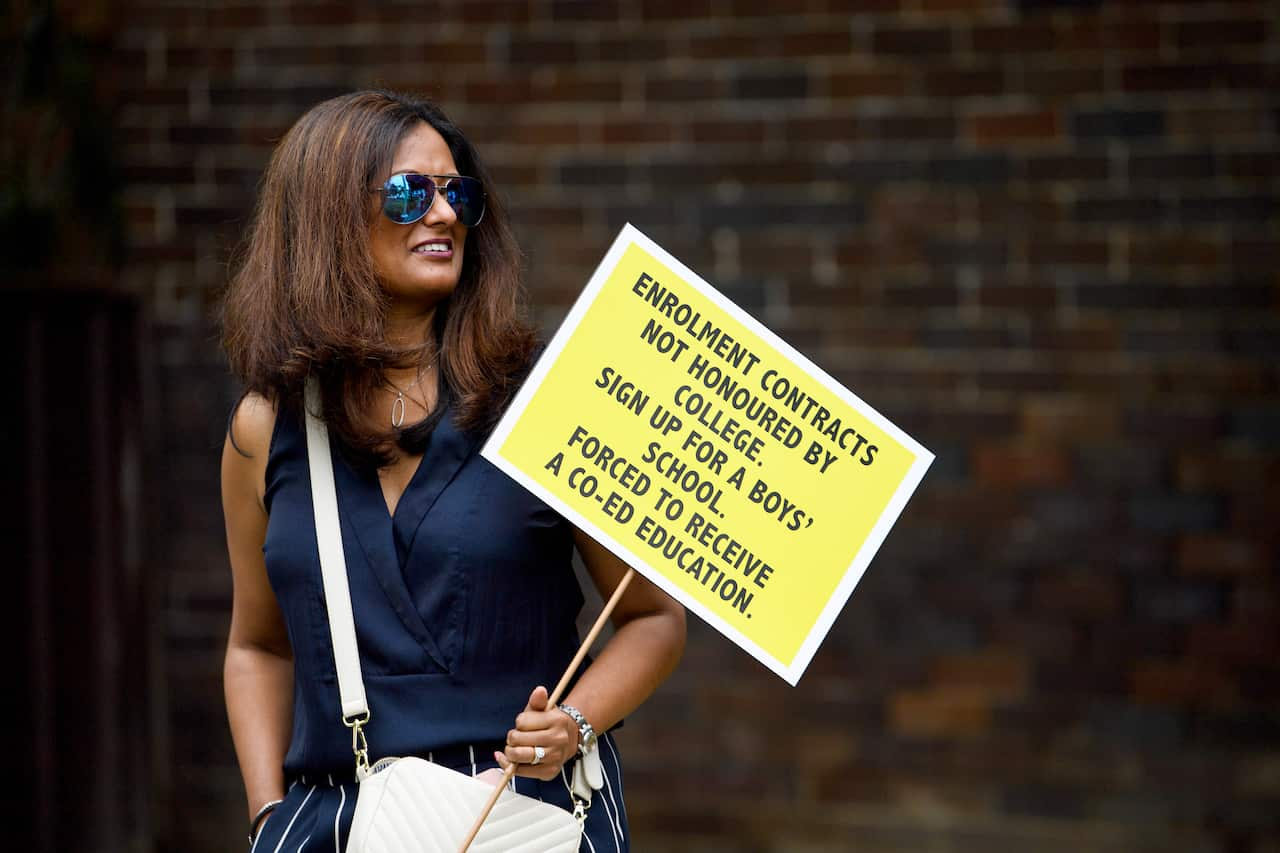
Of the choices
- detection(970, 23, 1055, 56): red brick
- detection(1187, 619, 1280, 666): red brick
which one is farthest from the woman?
detection(1187, 619, 1280, 666): red brick

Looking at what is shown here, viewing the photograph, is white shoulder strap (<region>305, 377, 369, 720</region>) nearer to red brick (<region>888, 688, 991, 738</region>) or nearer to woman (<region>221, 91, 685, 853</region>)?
woman (<region>221, 91, 685, 853</region>)

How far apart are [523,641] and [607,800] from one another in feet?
0.93

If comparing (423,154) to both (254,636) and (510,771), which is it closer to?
(254,636)

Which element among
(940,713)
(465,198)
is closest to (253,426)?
(465,198)

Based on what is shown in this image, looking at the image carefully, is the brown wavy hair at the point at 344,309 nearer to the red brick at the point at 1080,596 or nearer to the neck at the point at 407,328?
the neck at the point at 407,328

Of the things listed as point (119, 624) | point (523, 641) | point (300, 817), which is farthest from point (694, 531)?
point (119, 624)

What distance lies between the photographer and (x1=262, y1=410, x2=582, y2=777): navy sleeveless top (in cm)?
216

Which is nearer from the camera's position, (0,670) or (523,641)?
(523,641)

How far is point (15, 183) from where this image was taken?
474cm

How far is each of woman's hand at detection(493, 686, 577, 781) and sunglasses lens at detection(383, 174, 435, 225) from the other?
29.1 inches

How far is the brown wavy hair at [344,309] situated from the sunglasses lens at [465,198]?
0.10 metres

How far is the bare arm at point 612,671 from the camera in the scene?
2.09 meters

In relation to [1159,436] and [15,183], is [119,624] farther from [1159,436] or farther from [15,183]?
[1159,436]

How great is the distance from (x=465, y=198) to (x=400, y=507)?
0.50 metres
